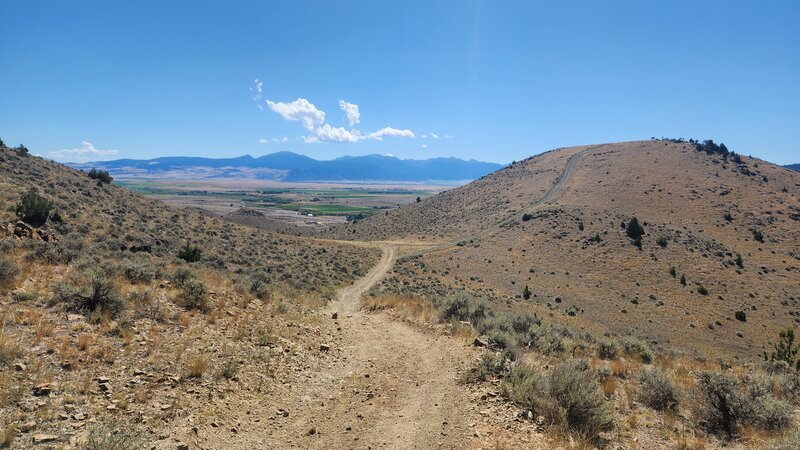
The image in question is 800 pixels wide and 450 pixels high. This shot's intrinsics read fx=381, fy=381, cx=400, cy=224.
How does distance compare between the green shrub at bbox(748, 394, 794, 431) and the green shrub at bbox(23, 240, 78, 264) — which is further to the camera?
the green shrub at bbox(23, 240, 78, 264)

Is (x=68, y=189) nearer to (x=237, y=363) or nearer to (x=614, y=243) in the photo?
(x=237, y=363)

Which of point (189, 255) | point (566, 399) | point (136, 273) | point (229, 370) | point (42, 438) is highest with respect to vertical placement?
point (136, 273)

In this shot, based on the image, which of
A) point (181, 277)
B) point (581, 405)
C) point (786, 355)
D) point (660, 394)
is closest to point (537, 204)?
point (786, 355)

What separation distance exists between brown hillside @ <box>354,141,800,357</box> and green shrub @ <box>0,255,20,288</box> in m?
25.0

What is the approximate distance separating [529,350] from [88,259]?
1645 centimetres

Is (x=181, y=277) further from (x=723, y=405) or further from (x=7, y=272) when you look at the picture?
(x=723, y=405)

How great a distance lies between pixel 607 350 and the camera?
552 inches

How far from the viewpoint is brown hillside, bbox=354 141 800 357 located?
39.4 metres

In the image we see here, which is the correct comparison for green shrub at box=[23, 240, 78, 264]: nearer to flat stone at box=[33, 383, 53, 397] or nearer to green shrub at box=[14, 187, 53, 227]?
flat stone at box=[33, 383, 53, 397]

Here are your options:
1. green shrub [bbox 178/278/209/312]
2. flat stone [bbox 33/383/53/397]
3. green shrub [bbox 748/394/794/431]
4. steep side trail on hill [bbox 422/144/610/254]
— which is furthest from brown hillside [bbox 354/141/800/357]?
flat stone [bbox 33/383/53/397]

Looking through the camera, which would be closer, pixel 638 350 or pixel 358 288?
pixel 638 350

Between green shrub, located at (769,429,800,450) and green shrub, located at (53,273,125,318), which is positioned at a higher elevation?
green shrub, located at (53,273,125,318)

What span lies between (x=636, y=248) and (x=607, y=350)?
2028 inches

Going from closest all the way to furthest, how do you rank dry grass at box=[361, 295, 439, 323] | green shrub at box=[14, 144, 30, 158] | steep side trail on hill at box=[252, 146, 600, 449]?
steep side trail on hill at box=[252, 146, 600, 449] < dry grass at box=[361, 295, 439, 323] < green shrub at box=[14, 144, 30, 158]
